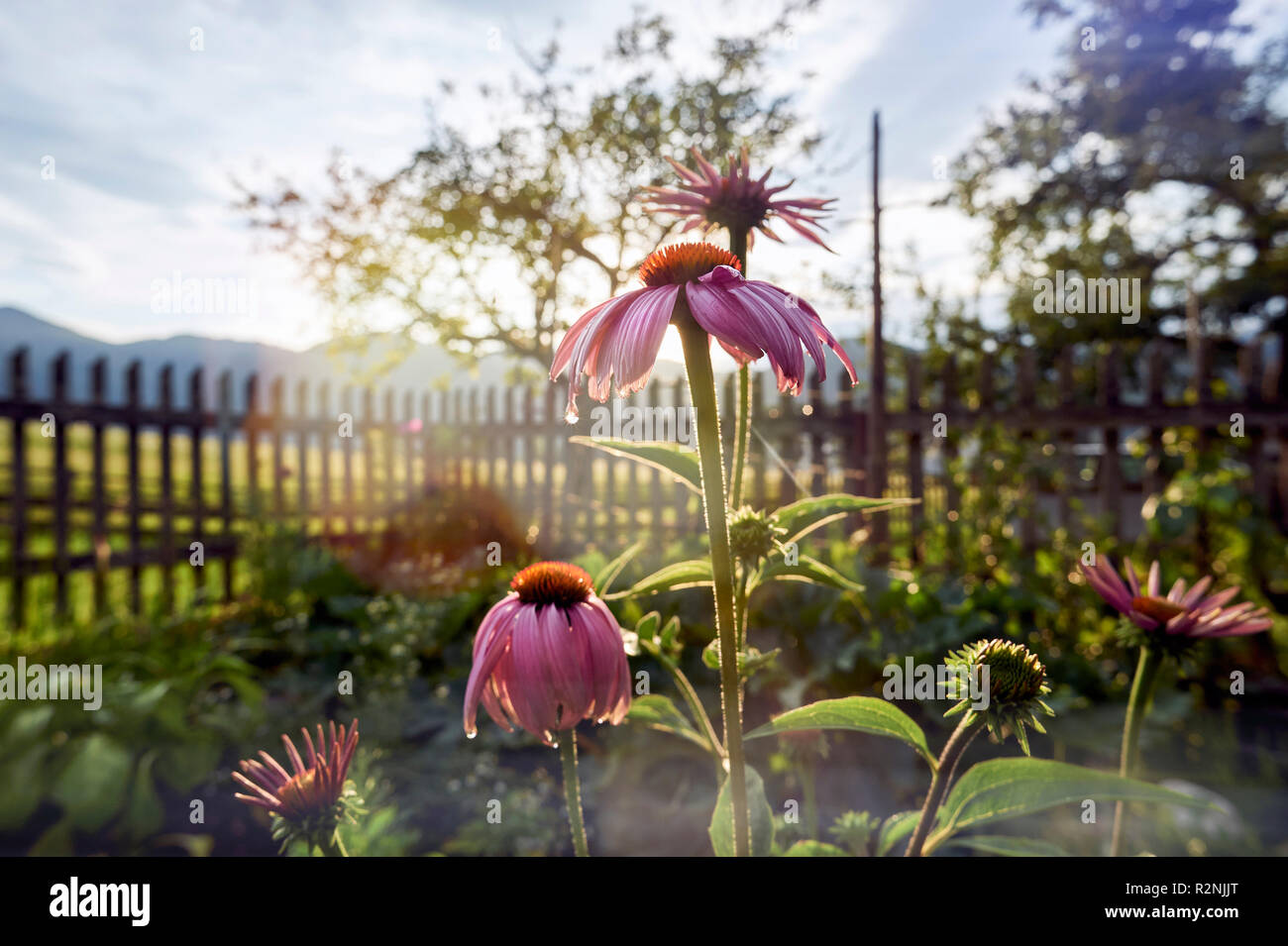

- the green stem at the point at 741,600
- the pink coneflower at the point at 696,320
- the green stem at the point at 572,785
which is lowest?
the green stem at the point at 572,785

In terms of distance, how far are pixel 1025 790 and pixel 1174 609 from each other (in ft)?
0.98

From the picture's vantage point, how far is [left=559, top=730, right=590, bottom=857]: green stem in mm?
562

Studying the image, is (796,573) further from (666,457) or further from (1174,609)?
(1174,609)

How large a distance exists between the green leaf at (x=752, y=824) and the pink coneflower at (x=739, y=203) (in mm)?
484

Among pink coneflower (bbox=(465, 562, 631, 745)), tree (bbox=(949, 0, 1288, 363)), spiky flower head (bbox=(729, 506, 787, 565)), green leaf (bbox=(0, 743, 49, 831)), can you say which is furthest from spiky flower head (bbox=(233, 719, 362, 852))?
tree (bbox=(949, 0, 1288, 363))

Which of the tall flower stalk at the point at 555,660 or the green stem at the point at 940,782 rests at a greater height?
the tall flower stalk at the point at 555,660

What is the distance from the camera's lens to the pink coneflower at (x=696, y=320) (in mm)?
483

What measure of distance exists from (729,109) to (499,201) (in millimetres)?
2292

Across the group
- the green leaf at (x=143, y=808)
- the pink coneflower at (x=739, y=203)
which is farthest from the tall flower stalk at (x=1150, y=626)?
the green leaf at (x=143, y=808)

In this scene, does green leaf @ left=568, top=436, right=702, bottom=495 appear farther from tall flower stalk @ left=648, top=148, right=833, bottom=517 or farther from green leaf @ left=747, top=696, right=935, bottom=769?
green leaf @ left=747, top=696, right=935, bottom=769

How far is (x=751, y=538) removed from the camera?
2.03 feet

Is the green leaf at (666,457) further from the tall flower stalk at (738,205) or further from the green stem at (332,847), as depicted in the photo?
the green stem at (332,847)

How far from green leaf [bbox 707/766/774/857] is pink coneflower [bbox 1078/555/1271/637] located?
35 cm
